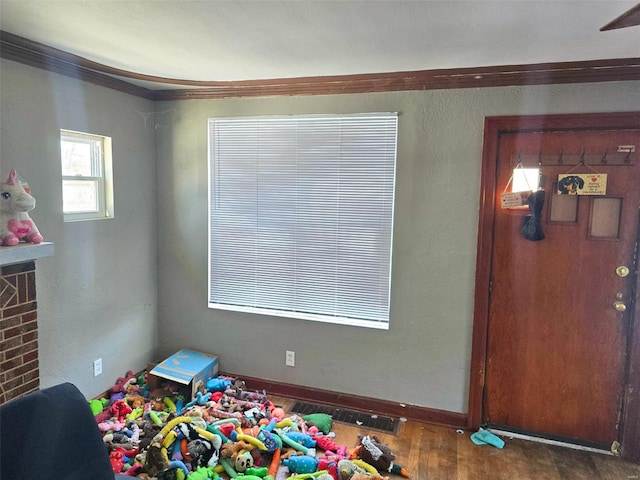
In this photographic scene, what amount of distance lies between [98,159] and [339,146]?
171 centimetres

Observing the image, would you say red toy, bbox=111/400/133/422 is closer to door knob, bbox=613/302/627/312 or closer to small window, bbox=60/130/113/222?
small window, bbox=60/130/113/222

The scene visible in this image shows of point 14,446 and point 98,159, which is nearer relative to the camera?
point 14,446

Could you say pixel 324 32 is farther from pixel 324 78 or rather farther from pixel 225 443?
pixel 225 443

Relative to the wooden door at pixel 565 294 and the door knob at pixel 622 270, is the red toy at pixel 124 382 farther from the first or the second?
the door knob at pixel 622 270

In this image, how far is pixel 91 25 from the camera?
191 cm

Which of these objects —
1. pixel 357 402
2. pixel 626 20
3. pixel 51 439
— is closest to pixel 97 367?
pixel 51 439

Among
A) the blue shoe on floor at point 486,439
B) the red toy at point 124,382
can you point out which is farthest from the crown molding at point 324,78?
the blue shoe on floor at point 486,439

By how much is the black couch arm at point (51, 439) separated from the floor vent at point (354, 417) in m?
1.72

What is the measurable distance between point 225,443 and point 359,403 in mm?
1016

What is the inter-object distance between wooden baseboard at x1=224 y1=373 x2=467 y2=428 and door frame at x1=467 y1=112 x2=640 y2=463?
0.51ft

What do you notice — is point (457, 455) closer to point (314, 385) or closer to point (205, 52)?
point (314, 385)

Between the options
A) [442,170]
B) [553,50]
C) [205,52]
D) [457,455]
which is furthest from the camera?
[442,170]

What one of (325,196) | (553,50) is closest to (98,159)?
(325,196)

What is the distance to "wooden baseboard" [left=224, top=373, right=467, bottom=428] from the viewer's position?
279cm
